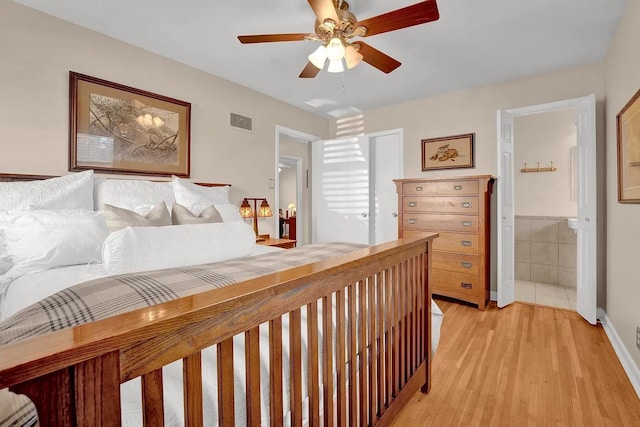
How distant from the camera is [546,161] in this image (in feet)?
13.9

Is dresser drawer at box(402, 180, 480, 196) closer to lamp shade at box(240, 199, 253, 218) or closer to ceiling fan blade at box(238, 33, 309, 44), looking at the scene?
lamp shade at box(240, 199, 253, 218)

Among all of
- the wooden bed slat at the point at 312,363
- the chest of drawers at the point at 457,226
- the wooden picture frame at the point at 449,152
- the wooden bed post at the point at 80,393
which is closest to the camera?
the wooden bed post at the point at 80,393

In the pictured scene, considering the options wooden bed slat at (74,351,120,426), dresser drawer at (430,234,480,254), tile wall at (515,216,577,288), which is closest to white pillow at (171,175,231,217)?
wooden bed slat at (74,351,120,426)

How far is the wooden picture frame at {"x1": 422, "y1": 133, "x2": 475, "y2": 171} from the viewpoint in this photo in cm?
358

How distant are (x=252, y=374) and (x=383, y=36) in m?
2.55

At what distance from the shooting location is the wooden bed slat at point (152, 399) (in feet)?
1.63

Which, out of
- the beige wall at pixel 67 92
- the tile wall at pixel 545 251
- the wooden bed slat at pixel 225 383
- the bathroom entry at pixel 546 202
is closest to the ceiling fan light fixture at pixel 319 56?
the beige wall at pixel 67 92

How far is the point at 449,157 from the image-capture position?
3.72 meters

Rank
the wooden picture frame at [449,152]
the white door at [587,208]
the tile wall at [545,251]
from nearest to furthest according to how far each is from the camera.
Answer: the white door at [587,208] < the wooden picture frame at [449,152] < the tile wall at [545,251]

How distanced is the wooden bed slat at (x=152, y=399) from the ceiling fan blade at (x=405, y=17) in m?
1.86

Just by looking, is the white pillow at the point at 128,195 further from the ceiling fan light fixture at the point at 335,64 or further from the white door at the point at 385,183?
the white door at the point at 385,183

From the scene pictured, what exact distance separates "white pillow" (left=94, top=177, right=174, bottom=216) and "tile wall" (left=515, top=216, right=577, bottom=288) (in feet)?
14.8

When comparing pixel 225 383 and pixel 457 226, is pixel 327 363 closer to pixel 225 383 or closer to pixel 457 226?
pixel 225 383

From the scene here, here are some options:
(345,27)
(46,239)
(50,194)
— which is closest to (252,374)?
(46,239)
